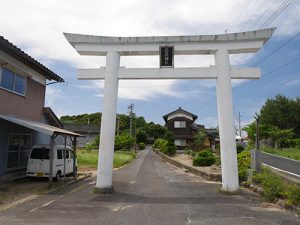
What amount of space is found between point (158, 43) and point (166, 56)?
2.16ft

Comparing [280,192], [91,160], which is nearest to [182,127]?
[91,160]

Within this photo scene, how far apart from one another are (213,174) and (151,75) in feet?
27.1

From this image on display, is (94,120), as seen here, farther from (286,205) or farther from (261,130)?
(286,205)

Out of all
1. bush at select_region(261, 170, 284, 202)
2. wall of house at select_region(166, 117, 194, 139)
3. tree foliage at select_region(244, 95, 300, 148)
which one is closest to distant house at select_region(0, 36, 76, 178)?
bush at select_region(261, 170, 284, 202)

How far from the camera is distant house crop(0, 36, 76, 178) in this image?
1415 centimetres

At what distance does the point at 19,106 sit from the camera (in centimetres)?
1600

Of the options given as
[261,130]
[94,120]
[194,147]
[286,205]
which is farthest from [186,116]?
[286,205]

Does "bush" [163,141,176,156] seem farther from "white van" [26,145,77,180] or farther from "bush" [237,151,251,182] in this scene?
"white van" [26,145,77,180]

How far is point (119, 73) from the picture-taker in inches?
504

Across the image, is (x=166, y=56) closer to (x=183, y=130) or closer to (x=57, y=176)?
(x=57, y=176)

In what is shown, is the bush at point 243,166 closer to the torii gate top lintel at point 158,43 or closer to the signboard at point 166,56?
the torii gate top lintel at point 158,43

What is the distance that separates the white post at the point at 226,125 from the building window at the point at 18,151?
10167mm

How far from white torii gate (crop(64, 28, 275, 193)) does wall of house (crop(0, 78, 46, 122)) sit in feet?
14.8

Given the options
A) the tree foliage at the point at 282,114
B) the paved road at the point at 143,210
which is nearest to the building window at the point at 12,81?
the paved road at the point at 143,210
